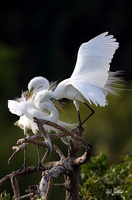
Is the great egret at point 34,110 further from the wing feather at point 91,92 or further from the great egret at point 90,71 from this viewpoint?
the wing feather at point 91,92

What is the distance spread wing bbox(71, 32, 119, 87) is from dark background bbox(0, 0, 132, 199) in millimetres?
2139

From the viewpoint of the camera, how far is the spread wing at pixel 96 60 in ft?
10.7

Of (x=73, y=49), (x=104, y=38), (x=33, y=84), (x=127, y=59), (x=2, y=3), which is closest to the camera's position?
(x=104, y=38)

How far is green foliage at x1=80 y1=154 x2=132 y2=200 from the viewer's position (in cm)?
265

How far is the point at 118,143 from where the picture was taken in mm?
5496

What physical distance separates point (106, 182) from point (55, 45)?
22.9 feet

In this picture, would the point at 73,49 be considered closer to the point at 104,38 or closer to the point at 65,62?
the point at 65,62

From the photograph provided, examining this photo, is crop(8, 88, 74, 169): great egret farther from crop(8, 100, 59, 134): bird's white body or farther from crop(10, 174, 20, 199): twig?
crop(10, 174, 20, 199): twig

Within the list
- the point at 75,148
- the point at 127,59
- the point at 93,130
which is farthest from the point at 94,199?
the point at 127,59

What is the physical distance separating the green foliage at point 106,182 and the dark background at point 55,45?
2210mm

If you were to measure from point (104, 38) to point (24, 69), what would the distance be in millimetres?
5261

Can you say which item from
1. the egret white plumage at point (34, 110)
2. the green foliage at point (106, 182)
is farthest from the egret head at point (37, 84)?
the green foliage at point (106, 182)

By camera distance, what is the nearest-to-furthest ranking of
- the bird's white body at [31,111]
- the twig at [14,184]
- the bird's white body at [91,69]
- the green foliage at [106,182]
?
the twig at [14,184] → the green foliage at [106,182] → the bird's white body at [31,111] → the bird's white body at [91,69]

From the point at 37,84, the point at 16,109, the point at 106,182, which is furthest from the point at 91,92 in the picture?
the point at 37,84
